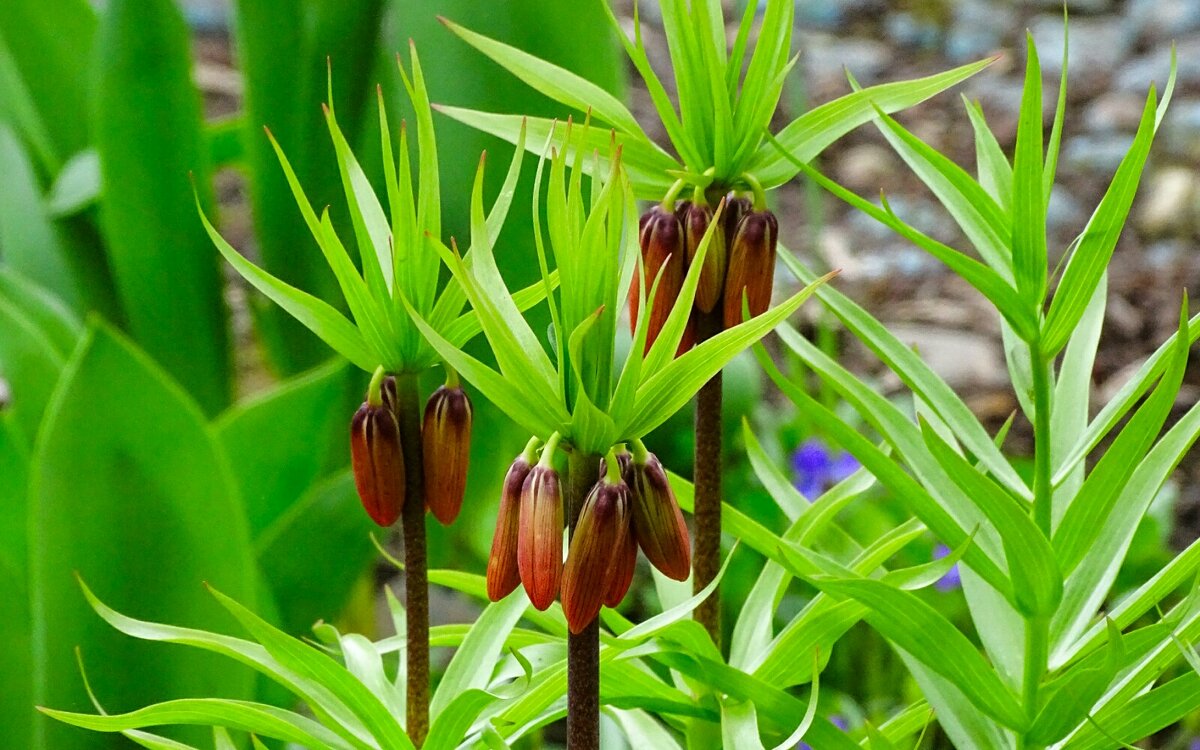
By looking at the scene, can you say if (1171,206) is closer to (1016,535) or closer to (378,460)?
(1016,535)

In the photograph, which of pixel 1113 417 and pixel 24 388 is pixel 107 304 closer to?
pixel 24 388

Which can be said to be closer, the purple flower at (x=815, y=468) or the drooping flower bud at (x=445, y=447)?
the drooping flower bud at (x=445, y=447)

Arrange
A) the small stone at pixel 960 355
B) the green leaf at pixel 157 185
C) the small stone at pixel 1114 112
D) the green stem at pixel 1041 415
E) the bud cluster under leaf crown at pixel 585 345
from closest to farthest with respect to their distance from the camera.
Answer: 1. the bud cluster under leaf crown at pixel 585 345
2. the green stem at pixel 1041 415
3. the green leaf at pixel 157 185
4. the small stone at pixel 960 355
5. the small stone at pixel 1114 112

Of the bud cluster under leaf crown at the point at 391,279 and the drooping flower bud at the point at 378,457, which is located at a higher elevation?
the bud cluster under leaf crown at the point at 391,279

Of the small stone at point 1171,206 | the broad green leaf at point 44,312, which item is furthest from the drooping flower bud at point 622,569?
the small stone at point 1171,206

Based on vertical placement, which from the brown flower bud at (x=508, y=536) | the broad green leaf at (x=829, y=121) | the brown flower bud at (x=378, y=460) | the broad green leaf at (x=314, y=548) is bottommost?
the brown flower bud at (x=508, y=536)

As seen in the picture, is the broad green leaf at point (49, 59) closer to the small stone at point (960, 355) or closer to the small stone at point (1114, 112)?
the small stone at point (960, 355)

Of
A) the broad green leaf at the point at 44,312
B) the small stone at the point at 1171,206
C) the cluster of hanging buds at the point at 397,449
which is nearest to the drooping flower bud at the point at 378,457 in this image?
the cluster of hanging buds at the point at 397,449

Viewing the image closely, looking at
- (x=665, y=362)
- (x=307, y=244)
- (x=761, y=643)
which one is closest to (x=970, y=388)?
(x=307, y=244)

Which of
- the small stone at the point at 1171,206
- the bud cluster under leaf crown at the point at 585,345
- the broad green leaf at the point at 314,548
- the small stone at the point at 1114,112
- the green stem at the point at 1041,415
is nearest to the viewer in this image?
the bud cluster under leaf crown at the point at 585,345
